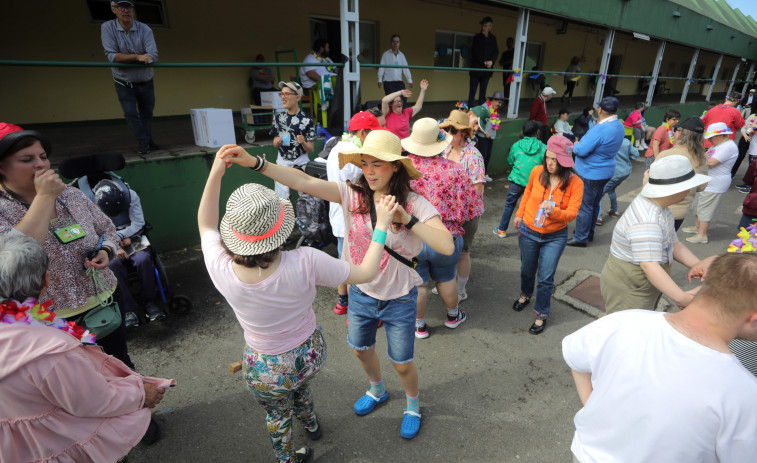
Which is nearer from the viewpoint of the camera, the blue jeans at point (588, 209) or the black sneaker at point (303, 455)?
the black sneaker at point (303, 455)

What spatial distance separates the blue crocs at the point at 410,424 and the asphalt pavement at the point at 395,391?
1.9 inches

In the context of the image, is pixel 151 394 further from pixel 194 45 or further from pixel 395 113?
pixel 194 45

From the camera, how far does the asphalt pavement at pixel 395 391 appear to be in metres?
2.51

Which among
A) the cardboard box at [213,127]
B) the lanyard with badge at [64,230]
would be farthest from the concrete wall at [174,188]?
the lanyard with badge at [64,230]

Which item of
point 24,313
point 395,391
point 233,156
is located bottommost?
point 395,391

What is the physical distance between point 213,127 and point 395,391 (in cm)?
415

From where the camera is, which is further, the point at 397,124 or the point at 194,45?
the point at 194,45

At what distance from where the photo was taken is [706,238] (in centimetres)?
586

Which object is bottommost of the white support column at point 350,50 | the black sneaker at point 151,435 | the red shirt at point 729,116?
the black sneaker at point 151,435

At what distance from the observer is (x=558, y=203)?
333cm

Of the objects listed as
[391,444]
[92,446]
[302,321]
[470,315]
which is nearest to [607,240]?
[470,315]

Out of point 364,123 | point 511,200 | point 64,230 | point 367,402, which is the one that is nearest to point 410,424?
point 367,402

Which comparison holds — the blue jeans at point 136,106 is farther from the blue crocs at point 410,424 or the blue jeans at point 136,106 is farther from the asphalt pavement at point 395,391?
the blue crocs at point 410,424

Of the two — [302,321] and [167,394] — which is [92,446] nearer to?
[302,321]
